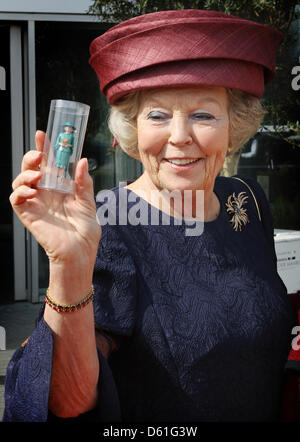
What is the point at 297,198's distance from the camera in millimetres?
6867

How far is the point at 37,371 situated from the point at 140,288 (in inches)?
15.3

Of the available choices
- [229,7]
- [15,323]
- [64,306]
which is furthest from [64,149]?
[15,323]

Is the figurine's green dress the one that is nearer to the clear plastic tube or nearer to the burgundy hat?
the clear plastic tube

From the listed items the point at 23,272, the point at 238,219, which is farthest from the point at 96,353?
the point at 23,272

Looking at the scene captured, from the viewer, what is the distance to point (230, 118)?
66.4 inches

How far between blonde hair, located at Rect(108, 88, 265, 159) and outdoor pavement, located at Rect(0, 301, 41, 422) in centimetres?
337

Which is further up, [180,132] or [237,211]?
[180,132]

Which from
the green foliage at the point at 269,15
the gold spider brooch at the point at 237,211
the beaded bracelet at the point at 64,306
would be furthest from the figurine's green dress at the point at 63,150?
the green foliage at the point at 269,15

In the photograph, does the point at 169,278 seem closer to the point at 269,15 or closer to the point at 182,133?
the point at 182,133

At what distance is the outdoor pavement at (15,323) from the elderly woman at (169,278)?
11.2ft

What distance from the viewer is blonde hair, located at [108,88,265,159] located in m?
1.65

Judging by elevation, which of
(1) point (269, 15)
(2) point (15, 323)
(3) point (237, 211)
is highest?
(1) point (269, 15)

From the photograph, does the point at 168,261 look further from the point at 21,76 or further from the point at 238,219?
the point at 21,76

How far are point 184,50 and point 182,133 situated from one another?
0.74ft
